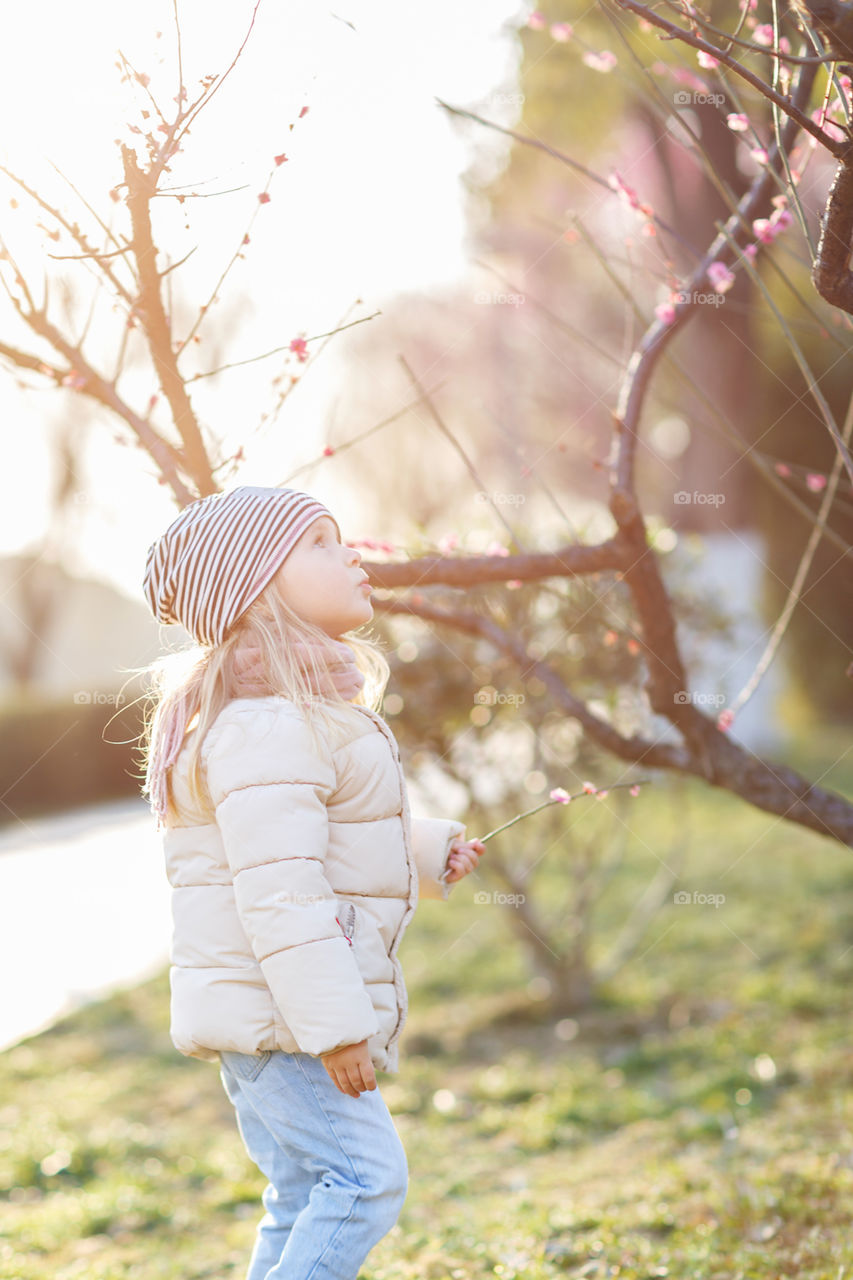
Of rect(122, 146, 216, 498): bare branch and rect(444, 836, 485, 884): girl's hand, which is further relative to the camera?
rect(444, 836, 485, 884): girl's hand

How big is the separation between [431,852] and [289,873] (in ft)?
1.41

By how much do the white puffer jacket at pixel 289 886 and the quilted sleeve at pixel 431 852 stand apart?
0.14 metres

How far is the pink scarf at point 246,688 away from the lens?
1829 millimetres

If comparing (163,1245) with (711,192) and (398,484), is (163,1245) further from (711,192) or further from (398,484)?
(398,484)

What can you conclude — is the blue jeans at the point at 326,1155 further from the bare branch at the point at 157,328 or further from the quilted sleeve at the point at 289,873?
the bare branch at the point at 157,328

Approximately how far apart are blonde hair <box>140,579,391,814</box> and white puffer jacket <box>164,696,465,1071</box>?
26 mm


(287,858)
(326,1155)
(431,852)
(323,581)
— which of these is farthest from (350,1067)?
(323,581)

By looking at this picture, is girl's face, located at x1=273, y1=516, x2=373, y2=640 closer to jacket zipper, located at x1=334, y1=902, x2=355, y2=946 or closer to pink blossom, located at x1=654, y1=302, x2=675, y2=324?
jacket zipper, located at x1=334, y1=902, x2=355, y2=946

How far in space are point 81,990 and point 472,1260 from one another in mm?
3913

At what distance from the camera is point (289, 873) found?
1.66 meters

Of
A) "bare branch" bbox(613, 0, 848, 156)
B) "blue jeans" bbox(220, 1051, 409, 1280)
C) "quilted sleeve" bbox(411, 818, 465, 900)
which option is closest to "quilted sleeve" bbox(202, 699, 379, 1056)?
"blue jeans" bbox(220, 1051, 409, 1280)

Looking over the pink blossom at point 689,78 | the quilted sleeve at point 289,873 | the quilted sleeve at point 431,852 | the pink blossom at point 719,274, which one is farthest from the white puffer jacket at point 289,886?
the pink blossom at point 689,78

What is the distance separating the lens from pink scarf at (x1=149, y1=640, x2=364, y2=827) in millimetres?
1829

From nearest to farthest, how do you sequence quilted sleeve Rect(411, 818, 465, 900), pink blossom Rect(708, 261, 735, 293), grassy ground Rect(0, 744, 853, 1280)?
1. quilted sleeve Rect(411, 818, 465, 900)
2. pink blossom Rect(708, 261, 735, 293)
3. grassy ground Rect(0, 744, 853, 1280)
